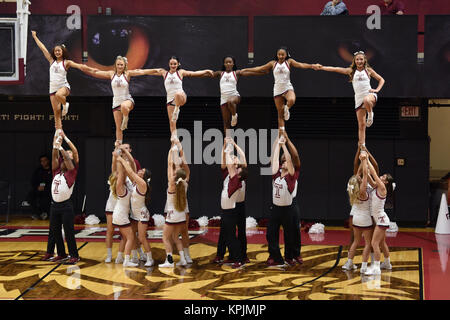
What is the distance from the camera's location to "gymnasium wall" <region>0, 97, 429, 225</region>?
15.6 meters

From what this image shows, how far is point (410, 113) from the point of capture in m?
15.7

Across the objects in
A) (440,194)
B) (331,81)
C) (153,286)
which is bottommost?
(153,286)

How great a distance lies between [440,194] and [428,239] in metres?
1.63

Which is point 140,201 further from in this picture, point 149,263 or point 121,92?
point 121,92

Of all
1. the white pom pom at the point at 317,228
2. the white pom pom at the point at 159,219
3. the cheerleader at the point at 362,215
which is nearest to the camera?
the cheerleader at the point at 362,215

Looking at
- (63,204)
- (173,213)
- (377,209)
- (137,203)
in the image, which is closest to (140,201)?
(137,203)

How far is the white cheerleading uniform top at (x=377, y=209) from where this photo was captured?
1092cm

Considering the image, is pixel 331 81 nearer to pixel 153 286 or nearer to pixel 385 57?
pixel 385 57

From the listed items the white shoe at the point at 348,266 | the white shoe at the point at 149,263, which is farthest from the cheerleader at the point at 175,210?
the white shoe at the point at 348,266

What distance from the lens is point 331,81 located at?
14.3 m

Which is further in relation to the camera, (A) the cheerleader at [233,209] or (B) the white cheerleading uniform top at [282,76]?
(A) the cheerleader at [233,209]

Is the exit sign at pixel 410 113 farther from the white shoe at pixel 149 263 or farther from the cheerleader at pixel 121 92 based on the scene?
the white shoe at pixel 149 263

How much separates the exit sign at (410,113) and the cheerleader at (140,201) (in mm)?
6514
